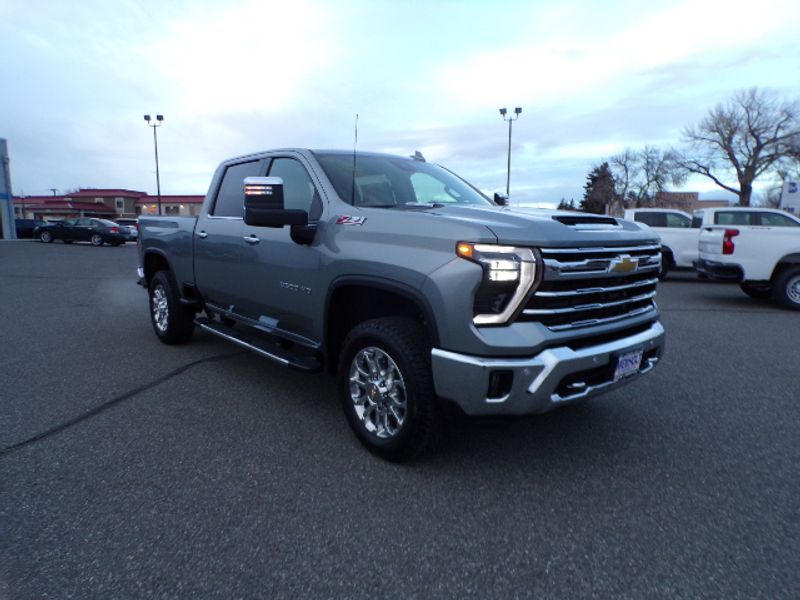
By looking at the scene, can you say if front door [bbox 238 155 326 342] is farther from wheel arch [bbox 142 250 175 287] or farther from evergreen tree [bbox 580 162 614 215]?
evergreen tree [bbox 580 162 614 215]

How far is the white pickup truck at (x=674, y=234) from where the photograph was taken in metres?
13.4

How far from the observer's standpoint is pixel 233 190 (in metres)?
5.09

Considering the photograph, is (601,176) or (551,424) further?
(601,176)

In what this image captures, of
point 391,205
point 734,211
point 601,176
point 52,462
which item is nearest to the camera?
point 52,462

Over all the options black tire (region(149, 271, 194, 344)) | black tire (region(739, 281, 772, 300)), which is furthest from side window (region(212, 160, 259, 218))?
black tire (region(739, 281, 772, 300))

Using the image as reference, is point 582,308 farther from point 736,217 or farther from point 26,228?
point 26,228

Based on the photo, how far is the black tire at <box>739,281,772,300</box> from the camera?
9795mm

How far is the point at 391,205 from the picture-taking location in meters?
3.87

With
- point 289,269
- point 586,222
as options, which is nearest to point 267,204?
point 289,269

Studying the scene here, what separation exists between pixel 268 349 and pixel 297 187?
4.18ft

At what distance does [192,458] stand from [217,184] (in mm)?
3022

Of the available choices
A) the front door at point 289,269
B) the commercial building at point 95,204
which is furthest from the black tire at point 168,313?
the commercial building at point 95,204

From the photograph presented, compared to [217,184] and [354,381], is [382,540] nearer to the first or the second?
[354,381]

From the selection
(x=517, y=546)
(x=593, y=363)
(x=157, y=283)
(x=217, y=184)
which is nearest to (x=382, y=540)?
(x=517, y=546)
